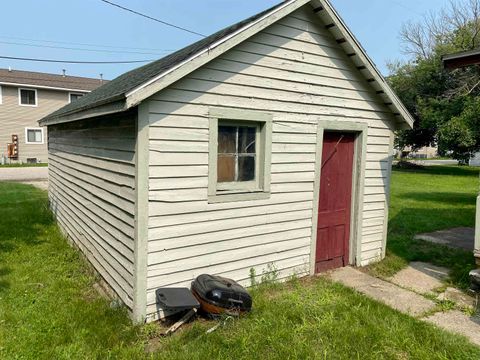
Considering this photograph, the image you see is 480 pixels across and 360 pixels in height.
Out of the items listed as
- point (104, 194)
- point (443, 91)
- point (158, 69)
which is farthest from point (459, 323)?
point (443, 91)

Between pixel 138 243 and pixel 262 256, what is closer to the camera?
pixel 138 243

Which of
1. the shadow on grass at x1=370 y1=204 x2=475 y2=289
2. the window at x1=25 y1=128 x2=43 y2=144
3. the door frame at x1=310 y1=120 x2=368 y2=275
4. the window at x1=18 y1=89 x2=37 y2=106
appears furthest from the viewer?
the window at x1=25 y1=128 x2=43 y2=144

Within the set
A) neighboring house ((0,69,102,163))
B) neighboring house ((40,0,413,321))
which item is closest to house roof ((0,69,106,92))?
neighboring house ((0,69,102,163))

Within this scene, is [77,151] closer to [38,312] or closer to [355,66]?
[38,312]

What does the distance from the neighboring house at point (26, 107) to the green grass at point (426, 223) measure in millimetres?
26864

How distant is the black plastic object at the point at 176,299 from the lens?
151 inches

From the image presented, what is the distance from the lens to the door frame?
18.7 feet

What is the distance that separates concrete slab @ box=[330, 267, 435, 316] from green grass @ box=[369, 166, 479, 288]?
1.60 ft

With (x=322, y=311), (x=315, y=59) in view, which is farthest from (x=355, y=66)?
(x=322, y=311)

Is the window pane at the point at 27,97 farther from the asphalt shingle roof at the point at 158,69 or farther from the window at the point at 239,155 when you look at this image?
the window at the point at 239,155

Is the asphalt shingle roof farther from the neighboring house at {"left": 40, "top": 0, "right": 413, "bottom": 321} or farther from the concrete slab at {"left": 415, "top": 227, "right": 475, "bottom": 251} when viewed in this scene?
the concrete slab at {"left": 415, "top": 227, "right": 475, "bottom": 251}

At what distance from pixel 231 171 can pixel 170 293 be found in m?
1.74

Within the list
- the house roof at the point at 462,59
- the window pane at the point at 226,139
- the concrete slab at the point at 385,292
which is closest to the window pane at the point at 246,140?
the window pane at the point at 226,139

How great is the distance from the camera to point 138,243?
404 centimetres
